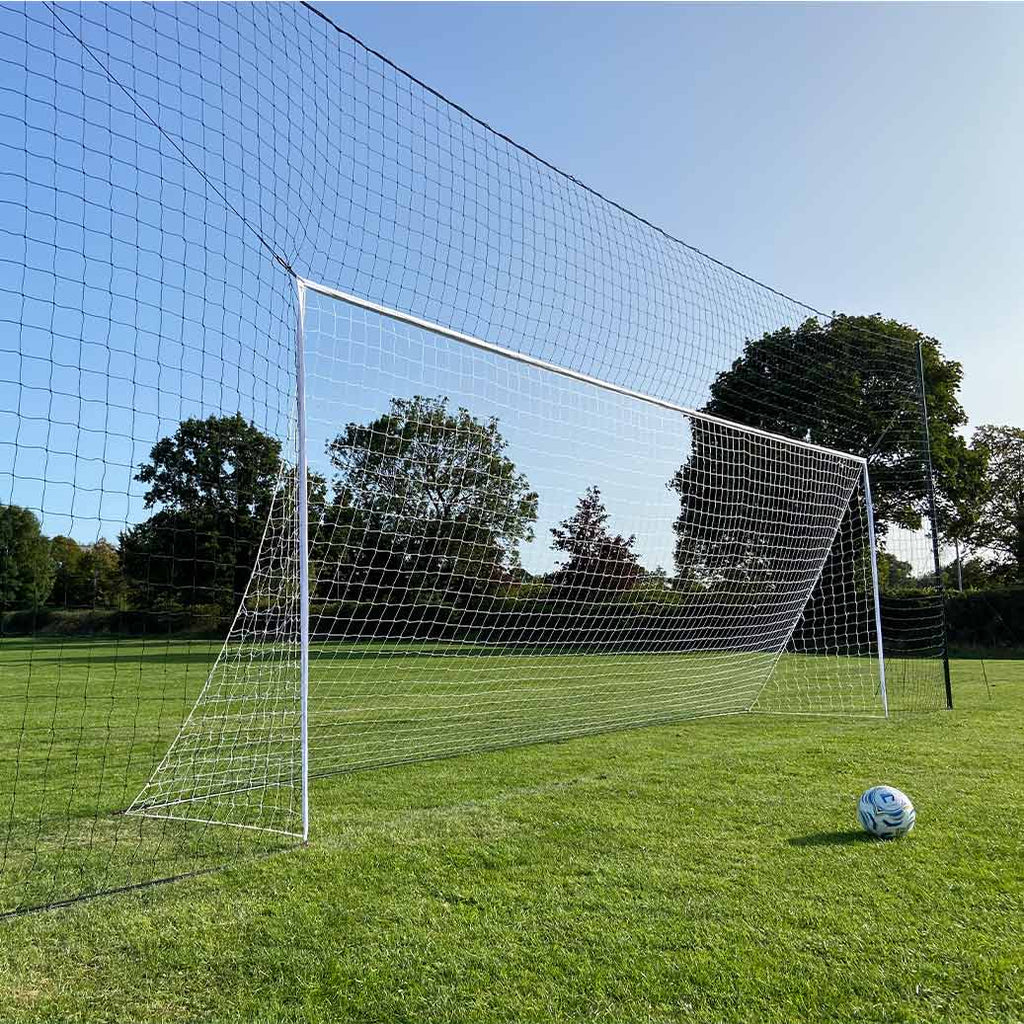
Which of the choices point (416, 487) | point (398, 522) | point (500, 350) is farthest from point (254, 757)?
point (500, 350)

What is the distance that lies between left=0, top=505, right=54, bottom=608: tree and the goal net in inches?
1.5

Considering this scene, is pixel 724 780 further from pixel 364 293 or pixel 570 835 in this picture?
pixel 364 293

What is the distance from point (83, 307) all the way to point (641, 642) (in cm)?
648

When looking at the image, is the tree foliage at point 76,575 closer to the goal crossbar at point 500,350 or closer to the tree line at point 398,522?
the tree line at point 398,522

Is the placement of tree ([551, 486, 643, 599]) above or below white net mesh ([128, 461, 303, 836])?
above

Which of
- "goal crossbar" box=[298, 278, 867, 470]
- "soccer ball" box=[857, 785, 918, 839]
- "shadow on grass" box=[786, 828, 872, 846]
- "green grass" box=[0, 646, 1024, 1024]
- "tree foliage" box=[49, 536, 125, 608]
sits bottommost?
"green grass" box=[0, 646, 1024, 1024]

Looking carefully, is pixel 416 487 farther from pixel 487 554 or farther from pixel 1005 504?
pixel 1005 504

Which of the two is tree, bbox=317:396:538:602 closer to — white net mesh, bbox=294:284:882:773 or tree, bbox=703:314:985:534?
white net mesh, bbox=294:284:882:773

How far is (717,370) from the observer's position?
30.8ft

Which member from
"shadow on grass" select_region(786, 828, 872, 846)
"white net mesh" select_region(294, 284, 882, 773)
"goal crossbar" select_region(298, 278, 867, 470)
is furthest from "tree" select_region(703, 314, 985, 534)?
"shadow on grass" select_region(786, 828, 872, 846)

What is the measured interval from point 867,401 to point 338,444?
41.4 feet

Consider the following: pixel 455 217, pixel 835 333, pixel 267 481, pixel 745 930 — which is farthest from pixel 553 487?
pixel 835 333

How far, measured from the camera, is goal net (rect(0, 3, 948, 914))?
3.80 metres

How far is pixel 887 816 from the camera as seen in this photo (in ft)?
13.7
